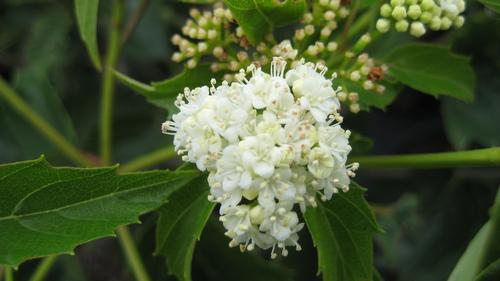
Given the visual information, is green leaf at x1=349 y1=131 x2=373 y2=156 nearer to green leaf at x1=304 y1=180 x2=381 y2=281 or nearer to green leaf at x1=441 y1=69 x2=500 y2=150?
green leaf at x1=304 y1=180 x2=381 y2=281

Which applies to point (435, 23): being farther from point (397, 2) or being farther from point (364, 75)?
point (364, 75)

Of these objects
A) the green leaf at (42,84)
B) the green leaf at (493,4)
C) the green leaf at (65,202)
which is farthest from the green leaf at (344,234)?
the green leaf at (42,84)

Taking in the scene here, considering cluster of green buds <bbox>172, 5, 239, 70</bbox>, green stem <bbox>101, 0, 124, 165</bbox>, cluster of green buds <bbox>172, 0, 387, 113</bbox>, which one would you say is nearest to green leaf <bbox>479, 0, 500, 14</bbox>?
cluster of green buds <bbox>172, 0, 387, 113</bbox>

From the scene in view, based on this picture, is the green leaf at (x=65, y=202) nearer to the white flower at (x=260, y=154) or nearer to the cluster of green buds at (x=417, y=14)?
the white flower at (x=260, y=154)

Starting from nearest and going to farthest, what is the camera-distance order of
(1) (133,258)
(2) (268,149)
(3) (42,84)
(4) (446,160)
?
(2) (268,149) < (4) (446,160) < (1) (133,258) < (3) (42,84)

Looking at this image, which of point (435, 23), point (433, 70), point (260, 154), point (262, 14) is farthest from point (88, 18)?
point (433, 70)

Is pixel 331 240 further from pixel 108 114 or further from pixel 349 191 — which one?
pixel 108 114
